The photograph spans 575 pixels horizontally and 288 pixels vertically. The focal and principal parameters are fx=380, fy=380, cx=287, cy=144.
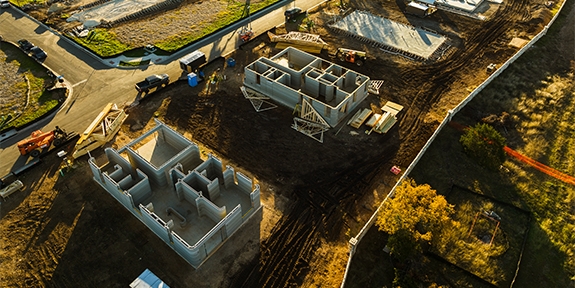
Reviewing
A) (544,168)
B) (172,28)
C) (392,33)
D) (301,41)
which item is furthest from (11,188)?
(392,33)

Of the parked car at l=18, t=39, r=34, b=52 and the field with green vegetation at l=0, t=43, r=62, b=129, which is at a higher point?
the parked car at l=18, t=39, r=34, b=52

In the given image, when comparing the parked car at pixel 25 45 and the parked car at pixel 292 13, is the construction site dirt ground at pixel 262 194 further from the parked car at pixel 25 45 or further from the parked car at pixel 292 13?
the parked car at pixel 25 45

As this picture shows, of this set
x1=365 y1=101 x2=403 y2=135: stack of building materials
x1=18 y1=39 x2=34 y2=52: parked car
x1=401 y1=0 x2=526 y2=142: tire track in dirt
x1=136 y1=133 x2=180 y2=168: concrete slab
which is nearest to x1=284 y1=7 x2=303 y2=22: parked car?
x1=401 y1=0 x2=526 y2=142: tire track in dirt

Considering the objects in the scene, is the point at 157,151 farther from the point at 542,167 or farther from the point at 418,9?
the point at 418,9

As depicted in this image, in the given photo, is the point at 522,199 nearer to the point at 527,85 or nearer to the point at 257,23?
the point at 527,85

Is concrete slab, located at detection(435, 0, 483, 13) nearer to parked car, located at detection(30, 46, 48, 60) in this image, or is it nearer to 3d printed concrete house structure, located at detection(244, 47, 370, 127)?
3d printed concrete house structure, located at detection(244, 47, 370, 127)

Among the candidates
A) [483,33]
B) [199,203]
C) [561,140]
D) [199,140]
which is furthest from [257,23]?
[561,140]
